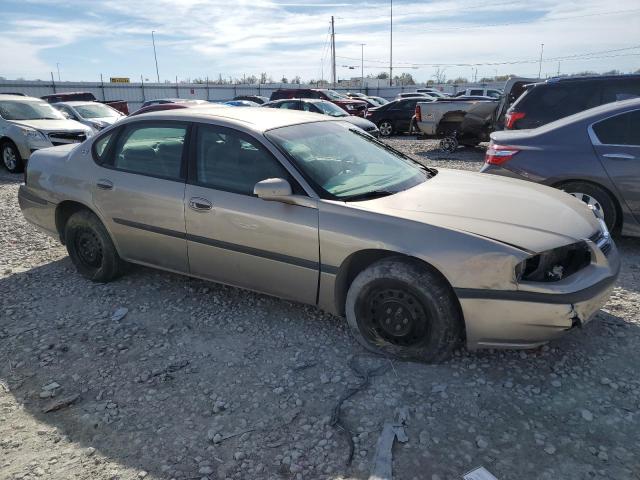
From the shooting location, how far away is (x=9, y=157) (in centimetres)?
1083

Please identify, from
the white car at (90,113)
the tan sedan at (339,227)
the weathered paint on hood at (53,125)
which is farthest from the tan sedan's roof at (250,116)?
the white car at (90,113)

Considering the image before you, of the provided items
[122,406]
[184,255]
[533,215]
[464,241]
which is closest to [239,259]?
[184,255]

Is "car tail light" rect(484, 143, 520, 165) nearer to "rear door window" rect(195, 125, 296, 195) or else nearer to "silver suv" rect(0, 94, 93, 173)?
"rear door window" rect(195, 125, 296, 195)

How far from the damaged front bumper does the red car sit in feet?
61.8

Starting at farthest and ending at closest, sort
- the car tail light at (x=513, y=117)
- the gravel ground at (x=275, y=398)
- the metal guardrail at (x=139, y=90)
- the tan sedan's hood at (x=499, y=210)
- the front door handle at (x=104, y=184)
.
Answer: the metal guardrail at (x=139, y=90)
the car tail light at (x=513, y=117)
the front door handle at (x=104, y=184)
the tan sedan's hood at (x=499, y=210)
the gravel ground at (x=275, y=398)

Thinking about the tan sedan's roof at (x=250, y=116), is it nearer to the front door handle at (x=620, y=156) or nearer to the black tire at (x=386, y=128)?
the front door handle at (x=620, y=156)

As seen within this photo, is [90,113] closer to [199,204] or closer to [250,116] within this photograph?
[250,116]

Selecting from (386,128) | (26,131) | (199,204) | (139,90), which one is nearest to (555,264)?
(199,204)

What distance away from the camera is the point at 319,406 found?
284 cm

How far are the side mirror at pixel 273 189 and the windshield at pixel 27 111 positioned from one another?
33.7 feet

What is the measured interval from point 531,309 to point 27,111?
12.2 meters

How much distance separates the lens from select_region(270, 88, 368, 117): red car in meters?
21.5

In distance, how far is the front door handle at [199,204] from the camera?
3.67 metres

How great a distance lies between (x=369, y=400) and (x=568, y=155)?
11.9 feet
